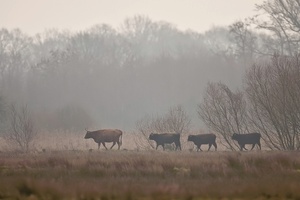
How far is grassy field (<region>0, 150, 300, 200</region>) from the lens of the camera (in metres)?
12.4

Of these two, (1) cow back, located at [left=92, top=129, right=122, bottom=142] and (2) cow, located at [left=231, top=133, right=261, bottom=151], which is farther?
(1) cow back, located at [left=92, top=129, right=122, bottom=142]

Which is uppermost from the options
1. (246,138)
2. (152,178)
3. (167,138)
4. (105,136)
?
(152,178)

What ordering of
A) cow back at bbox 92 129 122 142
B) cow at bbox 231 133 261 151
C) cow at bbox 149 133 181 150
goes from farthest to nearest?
cow back at bbox 92 129 122 142
cow at bbox 149 133 181 150
cow at bbox 231 133 261 151

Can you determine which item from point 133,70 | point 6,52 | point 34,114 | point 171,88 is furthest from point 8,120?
point 6,52

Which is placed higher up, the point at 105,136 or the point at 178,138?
the point at 178,138

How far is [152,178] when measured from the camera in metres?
15.9

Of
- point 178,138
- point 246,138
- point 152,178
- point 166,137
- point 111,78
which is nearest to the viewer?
point 152,178

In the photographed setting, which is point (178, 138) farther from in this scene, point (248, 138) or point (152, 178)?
point (152, 178)

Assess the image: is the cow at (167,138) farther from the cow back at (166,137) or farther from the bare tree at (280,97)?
the bare tree at (280,97)

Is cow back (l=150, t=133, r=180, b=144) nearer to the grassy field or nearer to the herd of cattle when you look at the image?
the herd of cattle

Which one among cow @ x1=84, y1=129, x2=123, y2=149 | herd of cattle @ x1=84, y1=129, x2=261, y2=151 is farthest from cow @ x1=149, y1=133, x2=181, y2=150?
cow @ x1=84, y1=129, x2=123, y2=149

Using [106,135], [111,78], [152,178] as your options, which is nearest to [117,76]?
[111,78]

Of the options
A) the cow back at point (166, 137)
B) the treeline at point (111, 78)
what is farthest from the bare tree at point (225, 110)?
the treeline at point (111, 78)

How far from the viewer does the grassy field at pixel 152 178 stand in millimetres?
12445
